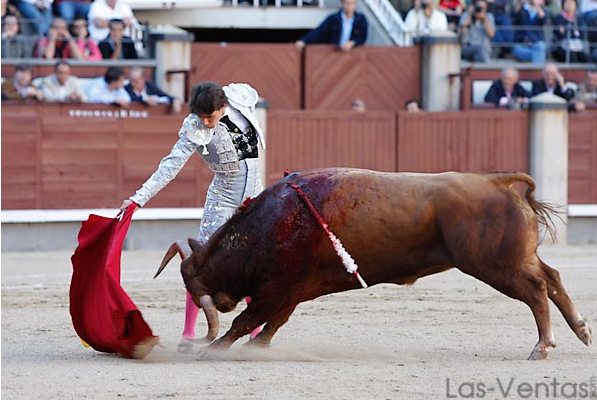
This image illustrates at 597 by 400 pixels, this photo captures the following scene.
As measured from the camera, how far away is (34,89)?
41.1 feet

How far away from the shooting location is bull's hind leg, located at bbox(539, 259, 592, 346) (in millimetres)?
6176

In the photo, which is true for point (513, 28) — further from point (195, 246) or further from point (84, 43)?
point (195, 246)

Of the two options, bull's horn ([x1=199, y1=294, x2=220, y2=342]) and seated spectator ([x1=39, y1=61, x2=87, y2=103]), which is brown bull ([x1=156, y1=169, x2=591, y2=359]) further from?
seated spectator ([x1=39, y1=61, x2=87, y2=103])

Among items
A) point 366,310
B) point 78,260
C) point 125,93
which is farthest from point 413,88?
point 78,260

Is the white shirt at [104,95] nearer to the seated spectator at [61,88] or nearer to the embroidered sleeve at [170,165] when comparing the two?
the seated spectator at [61,88]

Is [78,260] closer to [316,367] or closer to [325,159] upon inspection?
[316,367]

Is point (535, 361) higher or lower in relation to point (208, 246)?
lower

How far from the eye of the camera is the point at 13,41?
1298 centimetres

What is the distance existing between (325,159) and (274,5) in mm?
3028

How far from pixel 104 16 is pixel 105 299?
757 cm

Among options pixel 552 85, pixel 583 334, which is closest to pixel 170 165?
pixel 583 334

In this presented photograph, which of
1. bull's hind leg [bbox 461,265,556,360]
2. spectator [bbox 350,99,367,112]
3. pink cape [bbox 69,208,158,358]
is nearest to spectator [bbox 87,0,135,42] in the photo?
spectator [bbox 350,99,367,112]

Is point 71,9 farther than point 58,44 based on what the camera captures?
Yes

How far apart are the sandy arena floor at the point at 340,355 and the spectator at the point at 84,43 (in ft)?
13.5
